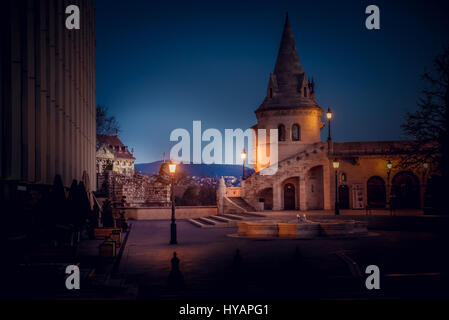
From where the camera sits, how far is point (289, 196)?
42.1m

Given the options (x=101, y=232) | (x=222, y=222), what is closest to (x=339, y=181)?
(x=222, y=222)

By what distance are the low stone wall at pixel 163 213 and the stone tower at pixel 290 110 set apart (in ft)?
28.8

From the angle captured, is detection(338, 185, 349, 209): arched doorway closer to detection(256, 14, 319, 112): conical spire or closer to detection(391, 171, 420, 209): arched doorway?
detection(391, 171, 420, 209): arched doorway

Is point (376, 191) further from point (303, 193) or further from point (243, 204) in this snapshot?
point (243, 204)

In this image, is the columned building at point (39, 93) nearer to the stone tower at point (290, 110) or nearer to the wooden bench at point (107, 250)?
the wooden bench at point (107, 250)

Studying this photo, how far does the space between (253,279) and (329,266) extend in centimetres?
310

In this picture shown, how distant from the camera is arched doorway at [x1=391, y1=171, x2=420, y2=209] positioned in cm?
3922

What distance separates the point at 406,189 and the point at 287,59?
53.5ft

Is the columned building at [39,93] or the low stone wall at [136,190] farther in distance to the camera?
the low stone wall at [136,190]

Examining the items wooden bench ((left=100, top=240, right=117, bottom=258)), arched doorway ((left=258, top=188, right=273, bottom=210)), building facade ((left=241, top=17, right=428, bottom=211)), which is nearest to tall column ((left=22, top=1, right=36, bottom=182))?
wooden bench ((left=100, top=240, right=117, bottom=258))

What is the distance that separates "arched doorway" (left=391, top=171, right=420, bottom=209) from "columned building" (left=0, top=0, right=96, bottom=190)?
84.2ft

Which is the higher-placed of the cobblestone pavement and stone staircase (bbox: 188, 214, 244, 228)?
the cobblestone pavement

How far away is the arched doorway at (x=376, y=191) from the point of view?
1556 inches

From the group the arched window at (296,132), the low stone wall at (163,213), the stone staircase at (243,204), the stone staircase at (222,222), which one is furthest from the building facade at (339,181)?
the stone staircase at (222,222)
